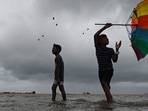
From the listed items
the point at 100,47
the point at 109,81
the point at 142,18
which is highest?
the point at 142,18

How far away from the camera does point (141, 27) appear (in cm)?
1169

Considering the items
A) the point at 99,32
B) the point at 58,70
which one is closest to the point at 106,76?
the point at 99,32

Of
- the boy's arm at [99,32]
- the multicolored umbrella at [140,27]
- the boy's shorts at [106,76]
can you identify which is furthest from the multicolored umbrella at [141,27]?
the boy's shorts at [106,76]

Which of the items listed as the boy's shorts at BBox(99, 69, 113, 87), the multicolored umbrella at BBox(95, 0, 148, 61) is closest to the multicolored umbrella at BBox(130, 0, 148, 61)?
the multicolored umbrella at BBox(95, 0, 148, 61)

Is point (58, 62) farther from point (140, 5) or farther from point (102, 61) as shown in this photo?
point (140, 5)

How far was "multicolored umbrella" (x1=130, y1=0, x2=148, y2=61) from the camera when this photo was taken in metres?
11.7

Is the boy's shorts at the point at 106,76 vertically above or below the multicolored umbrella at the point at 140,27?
below

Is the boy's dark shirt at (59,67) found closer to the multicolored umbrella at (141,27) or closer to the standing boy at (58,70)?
the standing boy at (58,70)

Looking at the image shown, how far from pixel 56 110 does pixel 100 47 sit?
3.23 meters

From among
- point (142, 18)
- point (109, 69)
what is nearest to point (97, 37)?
point (109, 69)

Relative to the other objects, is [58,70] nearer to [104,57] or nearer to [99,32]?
[104,57]

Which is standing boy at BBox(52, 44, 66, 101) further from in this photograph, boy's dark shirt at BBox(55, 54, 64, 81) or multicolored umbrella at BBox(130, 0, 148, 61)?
multicolored umbrella at BBox(130, 0, 148, 61)

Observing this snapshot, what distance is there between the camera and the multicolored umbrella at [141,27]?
1166 centimetres

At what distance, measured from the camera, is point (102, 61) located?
10977mm
